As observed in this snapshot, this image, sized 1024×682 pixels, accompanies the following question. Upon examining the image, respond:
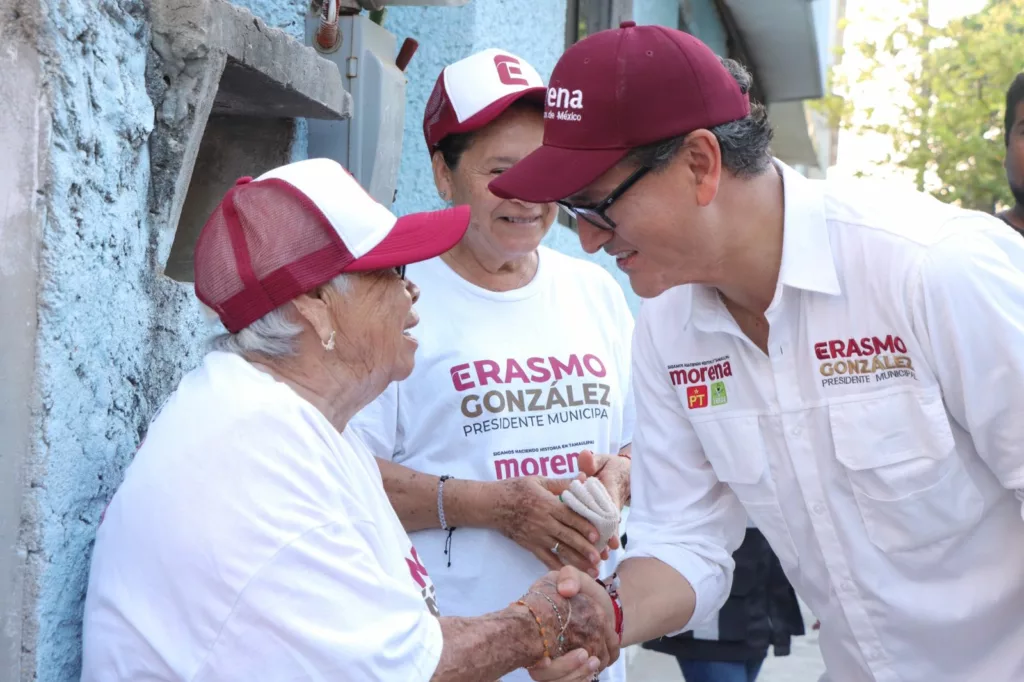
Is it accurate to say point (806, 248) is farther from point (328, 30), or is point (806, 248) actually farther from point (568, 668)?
point (328, 30)

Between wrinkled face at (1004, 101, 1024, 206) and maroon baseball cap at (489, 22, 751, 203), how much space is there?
2.63 m

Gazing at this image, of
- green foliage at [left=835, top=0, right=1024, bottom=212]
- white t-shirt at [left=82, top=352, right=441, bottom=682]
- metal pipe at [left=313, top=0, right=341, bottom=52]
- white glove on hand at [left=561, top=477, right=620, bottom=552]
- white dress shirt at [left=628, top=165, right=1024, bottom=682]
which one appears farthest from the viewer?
green foliage at [left=835, top=0, right=1024, bottom=212]

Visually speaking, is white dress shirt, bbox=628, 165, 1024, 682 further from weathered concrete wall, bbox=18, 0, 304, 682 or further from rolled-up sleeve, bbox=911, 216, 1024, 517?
weathered concrete wall, bbox=18, 0, 304, 682

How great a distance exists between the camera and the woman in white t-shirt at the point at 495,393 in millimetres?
2582

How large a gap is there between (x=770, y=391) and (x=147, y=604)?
1.31 m

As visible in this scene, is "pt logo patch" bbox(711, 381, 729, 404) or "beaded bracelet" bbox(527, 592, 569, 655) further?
"pt logo patch" bbox(711, 381, 729, 404)

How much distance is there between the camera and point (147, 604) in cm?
165

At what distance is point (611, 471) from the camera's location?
2.72m

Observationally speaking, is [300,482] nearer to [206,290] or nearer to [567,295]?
[206,290]

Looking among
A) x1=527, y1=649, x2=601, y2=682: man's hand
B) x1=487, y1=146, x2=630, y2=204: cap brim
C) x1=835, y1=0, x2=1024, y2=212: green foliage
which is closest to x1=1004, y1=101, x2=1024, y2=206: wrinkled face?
x1=487, y1=146, x2=630, y2=204: cap brim

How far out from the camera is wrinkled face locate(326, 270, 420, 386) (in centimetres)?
197

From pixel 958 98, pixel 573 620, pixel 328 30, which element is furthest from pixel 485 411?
pixel 958 98

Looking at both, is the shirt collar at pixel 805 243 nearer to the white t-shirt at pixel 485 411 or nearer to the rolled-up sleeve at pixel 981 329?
the rolled-up sleeve at pixel 981 329

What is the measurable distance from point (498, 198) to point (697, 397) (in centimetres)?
74
